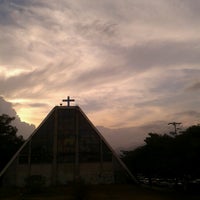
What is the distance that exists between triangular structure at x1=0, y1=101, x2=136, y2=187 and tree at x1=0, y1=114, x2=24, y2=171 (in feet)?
21.5

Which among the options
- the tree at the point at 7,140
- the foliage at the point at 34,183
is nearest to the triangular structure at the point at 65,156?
the foliage at the point at 34,183

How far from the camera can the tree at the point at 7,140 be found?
49.8 meters

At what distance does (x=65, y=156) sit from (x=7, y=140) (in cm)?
1254

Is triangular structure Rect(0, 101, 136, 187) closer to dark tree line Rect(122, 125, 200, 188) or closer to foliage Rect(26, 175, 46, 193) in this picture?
foliage Rect(26, 175, 46, 193)

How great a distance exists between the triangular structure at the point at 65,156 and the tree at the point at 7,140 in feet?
21.5

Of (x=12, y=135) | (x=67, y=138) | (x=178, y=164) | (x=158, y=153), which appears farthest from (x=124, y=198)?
(x=12, y=135)

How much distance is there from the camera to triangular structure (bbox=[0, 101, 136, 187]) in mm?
43969

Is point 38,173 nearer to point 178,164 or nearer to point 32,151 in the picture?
point 32,151

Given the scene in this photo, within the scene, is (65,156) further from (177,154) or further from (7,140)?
(177,154)

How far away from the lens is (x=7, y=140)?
5219 cm

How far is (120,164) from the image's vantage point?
4556cm

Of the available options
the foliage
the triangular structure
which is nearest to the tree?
the triangular structure

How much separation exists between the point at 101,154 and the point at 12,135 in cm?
1747

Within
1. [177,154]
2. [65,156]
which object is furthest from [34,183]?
[177,154]
